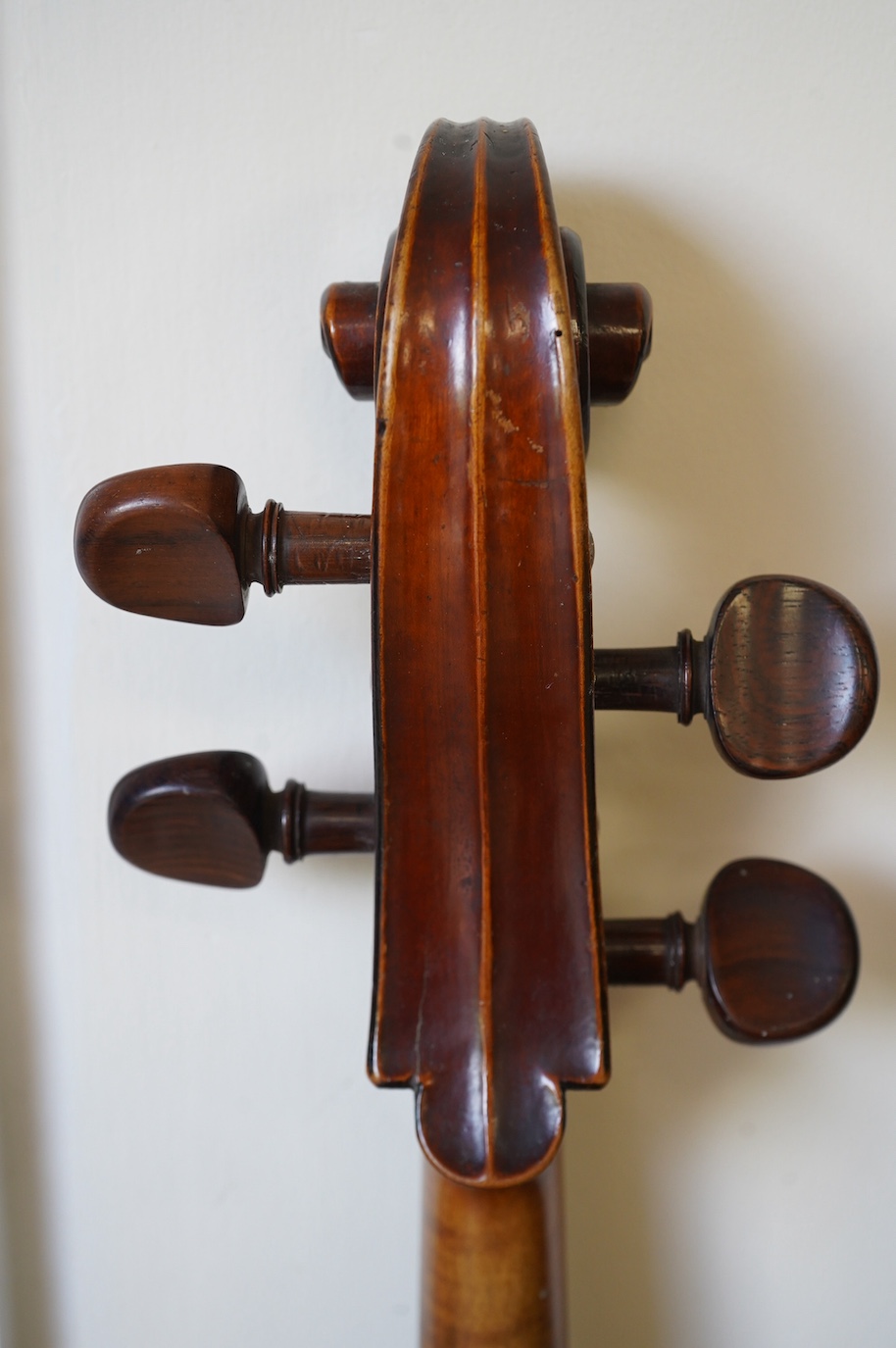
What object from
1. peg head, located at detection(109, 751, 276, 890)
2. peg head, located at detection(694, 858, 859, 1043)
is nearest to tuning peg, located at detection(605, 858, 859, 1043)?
peg head, located at detection(694, 858, 859, 1043)

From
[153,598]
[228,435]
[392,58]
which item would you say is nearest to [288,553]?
[153,598]

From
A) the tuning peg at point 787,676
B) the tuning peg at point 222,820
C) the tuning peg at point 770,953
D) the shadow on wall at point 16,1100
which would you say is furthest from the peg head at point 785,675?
the shadow on wall at point 16,1100

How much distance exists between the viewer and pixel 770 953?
0.52m

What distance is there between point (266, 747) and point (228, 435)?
8.2 inches

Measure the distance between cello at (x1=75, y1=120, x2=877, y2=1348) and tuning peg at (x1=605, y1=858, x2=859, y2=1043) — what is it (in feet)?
0.06

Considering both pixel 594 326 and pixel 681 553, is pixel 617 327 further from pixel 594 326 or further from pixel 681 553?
pixel 681 553

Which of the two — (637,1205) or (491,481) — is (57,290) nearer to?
(491,481)

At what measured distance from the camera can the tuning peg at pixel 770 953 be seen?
51 centimetres

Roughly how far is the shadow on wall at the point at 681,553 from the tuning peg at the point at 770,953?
4.8 inches

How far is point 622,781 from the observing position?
2.15ft

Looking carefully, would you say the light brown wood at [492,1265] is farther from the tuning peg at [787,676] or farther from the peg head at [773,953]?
the tuning peg at [787,676]

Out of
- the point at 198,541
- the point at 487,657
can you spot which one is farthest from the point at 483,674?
the point at 198,541

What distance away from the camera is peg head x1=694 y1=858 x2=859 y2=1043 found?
511 mm

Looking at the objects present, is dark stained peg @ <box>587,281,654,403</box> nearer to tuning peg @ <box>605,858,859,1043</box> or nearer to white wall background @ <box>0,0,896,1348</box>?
white wall background @ <box>0,0,896,1348</box>
